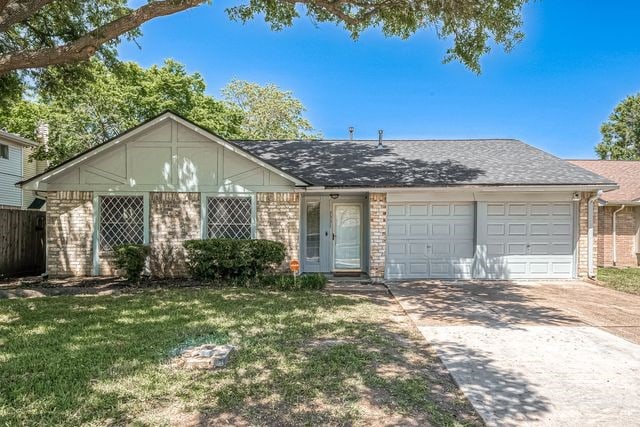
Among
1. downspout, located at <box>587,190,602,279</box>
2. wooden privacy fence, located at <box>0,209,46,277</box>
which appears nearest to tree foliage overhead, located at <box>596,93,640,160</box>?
downspout, located at <box>587,190,602,279</box>

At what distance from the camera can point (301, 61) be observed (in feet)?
65.5

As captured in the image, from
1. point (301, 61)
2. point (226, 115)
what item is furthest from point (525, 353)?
point (226, 115)

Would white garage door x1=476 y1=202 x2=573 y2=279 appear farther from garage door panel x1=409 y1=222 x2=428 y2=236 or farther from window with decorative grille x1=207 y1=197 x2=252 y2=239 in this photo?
window with decorative grille x1=207 y1=197 x2=252 y2=239

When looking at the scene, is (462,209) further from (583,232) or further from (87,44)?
(87,44)

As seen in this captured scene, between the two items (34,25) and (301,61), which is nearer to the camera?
(34,25)

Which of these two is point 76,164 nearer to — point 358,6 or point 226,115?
point 358,6

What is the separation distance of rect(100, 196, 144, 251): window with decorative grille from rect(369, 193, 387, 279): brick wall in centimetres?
647

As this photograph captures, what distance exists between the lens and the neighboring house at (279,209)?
10406 mm

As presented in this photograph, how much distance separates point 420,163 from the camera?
12.1 meters

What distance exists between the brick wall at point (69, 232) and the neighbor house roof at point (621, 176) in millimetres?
17607

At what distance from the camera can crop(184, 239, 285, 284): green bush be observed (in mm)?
9688

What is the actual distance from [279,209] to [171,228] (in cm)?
307

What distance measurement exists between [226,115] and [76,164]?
58.6 ft

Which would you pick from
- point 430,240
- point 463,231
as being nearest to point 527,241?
point 463,231
